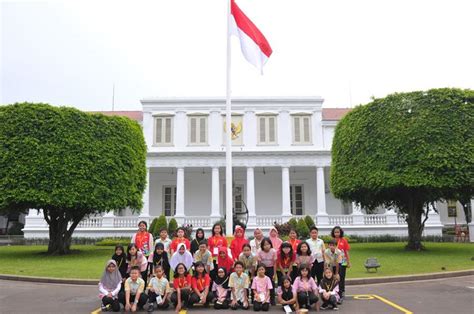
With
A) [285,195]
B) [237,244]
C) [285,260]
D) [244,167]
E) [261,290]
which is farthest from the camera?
[244,167]

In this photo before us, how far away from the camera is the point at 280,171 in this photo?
33625 millimetres

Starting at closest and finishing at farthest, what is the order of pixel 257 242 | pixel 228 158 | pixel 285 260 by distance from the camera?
pixel 285 260, pixel 257 242, pixel 228 158

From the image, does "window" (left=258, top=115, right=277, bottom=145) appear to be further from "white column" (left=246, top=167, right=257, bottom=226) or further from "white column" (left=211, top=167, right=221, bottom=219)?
"white column" (left=211, top=167, right=221, bottom=219)

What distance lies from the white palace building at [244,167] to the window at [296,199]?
8 cm

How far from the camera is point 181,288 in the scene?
27.1ft

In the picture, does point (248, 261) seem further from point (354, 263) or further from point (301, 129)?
point (301, 129)

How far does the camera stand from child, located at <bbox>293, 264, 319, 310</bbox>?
25.9ft

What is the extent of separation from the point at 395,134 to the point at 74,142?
14.2 metres

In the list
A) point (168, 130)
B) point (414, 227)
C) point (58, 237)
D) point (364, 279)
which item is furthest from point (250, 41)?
point (168, 130)

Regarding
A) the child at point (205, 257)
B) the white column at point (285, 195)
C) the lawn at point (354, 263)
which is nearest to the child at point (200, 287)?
the child at point (205, 257)

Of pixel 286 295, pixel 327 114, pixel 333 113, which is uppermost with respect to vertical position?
pixel 333 113

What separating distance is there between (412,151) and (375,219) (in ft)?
41.0

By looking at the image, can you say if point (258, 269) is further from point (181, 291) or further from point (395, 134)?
point (395, 134)

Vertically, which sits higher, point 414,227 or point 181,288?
point 414,227
